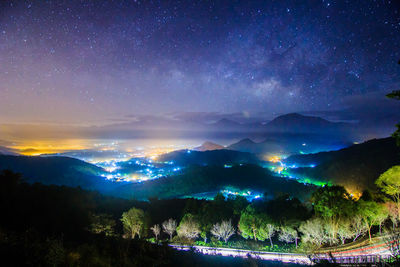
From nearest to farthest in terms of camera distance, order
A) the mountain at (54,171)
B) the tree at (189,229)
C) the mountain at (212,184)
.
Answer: the tree at (189,229)
the mountain at (212,184)
the mountain at (54,171)

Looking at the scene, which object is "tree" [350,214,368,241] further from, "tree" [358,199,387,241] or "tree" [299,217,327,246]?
"tree" [299,217,327,246]

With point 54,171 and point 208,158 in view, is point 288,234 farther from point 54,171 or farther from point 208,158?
point 208,158

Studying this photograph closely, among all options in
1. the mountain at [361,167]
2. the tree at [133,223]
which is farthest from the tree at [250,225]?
the mountain at [361,167]

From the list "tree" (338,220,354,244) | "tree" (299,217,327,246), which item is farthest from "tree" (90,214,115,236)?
"tree" (338,220,354,244)

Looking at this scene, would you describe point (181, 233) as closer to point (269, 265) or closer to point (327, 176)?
point (269, 265)

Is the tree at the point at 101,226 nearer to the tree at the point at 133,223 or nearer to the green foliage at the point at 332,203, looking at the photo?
the tree at the point at 133,223

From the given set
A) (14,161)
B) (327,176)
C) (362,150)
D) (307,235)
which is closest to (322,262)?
(307,235)
